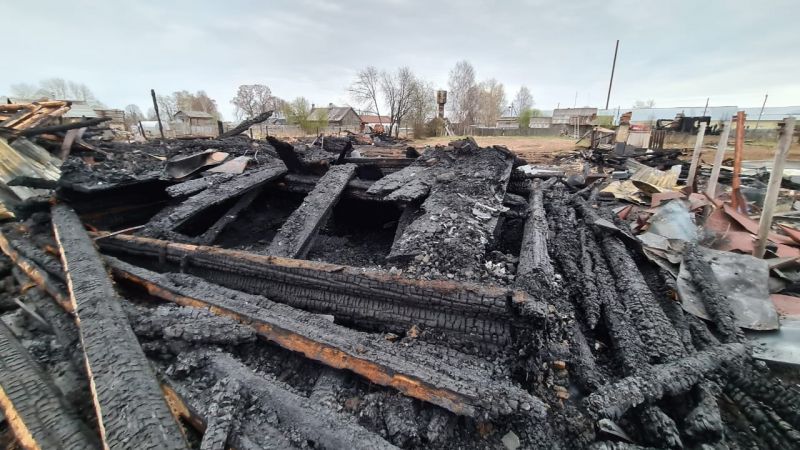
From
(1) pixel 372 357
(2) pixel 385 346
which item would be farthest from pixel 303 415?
(2) pixel 385 346

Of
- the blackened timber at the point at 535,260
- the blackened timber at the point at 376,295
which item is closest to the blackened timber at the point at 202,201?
the blackened timber at the point at 376,295

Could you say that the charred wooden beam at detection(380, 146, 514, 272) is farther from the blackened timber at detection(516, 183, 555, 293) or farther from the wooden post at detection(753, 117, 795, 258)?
the wooden post at detection(753, 117, 795, 258)

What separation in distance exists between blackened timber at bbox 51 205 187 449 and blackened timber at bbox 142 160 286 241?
765 mm

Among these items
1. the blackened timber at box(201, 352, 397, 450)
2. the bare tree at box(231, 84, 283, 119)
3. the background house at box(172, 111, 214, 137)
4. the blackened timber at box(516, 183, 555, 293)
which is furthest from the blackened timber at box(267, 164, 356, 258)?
the bare tree at box(231, 84, 283, 119)

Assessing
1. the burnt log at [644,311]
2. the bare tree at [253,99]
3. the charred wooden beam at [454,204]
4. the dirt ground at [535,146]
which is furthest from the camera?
the bare tree at [253,99]

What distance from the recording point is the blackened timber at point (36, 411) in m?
1.27

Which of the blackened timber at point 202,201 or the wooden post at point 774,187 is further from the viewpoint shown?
the blackened timber at point 202,201

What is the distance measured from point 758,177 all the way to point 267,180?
973 cm

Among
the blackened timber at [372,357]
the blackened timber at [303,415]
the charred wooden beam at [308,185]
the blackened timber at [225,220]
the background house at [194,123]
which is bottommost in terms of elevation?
the blackened timber at [303,415]

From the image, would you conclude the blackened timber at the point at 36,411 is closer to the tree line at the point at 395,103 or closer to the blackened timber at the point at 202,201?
the blackened timber at the point at 202,201

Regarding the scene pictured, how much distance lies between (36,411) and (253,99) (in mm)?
47273

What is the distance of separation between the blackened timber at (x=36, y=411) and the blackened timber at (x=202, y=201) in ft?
5.00

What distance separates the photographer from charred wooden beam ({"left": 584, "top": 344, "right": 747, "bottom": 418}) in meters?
1.47

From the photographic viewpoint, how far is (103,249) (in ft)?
9.83
